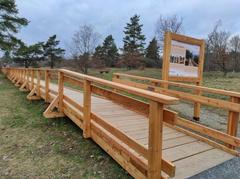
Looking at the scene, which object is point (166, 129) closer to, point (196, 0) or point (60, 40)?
point (196, 0)

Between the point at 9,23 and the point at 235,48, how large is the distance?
2627cm

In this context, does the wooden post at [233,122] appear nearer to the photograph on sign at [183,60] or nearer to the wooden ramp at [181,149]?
the wooden ramp at [181,149]

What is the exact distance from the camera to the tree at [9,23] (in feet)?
66.9

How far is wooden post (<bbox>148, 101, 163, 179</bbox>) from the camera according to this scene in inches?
73.4

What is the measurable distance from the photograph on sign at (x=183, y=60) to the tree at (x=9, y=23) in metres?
21.0

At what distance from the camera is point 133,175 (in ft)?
7.70

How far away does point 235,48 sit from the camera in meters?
25.2

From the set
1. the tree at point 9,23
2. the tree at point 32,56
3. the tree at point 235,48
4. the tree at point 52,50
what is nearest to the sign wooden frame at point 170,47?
the tree at point 9,23

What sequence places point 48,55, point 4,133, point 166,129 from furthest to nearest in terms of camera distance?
point 48,55 → point 4,133 → point 166,129

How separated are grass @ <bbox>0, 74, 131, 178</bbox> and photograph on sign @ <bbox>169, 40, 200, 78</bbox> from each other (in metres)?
2.78

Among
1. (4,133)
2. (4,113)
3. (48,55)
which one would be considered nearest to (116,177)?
(4,133)

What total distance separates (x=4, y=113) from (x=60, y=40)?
26342mm

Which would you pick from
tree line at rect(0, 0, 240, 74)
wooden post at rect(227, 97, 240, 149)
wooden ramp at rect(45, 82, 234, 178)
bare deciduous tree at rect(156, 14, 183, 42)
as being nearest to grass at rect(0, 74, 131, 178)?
wooden ramp at rect(45, 82, 234, 178)

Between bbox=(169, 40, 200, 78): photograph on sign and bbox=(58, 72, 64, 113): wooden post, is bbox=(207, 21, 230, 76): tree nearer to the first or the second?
bbox=(169, 40, 200, 78): photograph on sign
